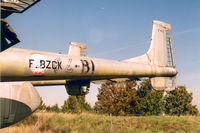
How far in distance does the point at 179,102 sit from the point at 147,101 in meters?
17.0

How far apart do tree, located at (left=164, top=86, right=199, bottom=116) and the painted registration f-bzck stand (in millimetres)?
47307

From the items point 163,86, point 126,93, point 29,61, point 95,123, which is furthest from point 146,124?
point 126,93

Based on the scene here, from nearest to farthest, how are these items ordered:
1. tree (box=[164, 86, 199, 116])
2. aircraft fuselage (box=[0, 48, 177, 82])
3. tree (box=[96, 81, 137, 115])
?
1. aircraft fuselage (box=[0, 48, 177, 82])
2. tree (box=[96, 81, 137, 115])
3. tree (box=[164, 86, 199, 116])

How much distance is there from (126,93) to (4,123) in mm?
33640

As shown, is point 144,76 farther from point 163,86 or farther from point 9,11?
point 9,11

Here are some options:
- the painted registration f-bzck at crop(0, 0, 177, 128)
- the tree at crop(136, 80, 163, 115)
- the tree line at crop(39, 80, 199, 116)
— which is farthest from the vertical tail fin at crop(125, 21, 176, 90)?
the tree at crop(136, 80, 163, 115)

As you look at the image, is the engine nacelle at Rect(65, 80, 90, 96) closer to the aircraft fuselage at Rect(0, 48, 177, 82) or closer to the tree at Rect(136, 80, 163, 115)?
the aircraft fuselage at Rect(0, 48, 177, 82)

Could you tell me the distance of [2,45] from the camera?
5359 millimetres

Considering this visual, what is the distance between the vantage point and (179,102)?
54.8 meters

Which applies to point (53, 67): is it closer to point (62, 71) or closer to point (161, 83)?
point (62, 71)

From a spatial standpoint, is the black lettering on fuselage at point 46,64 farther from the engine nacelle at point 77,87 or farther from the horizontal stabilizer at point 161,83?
the horizontal stabilizer at point 161,83

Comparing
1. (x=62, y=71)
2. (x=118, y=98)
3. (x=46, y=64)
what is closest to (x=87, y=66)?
(x=62, y=71)

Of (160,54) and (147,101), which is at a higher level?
(160,54)

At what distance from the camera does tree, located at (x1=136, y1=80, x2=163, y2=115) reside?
138 ft
